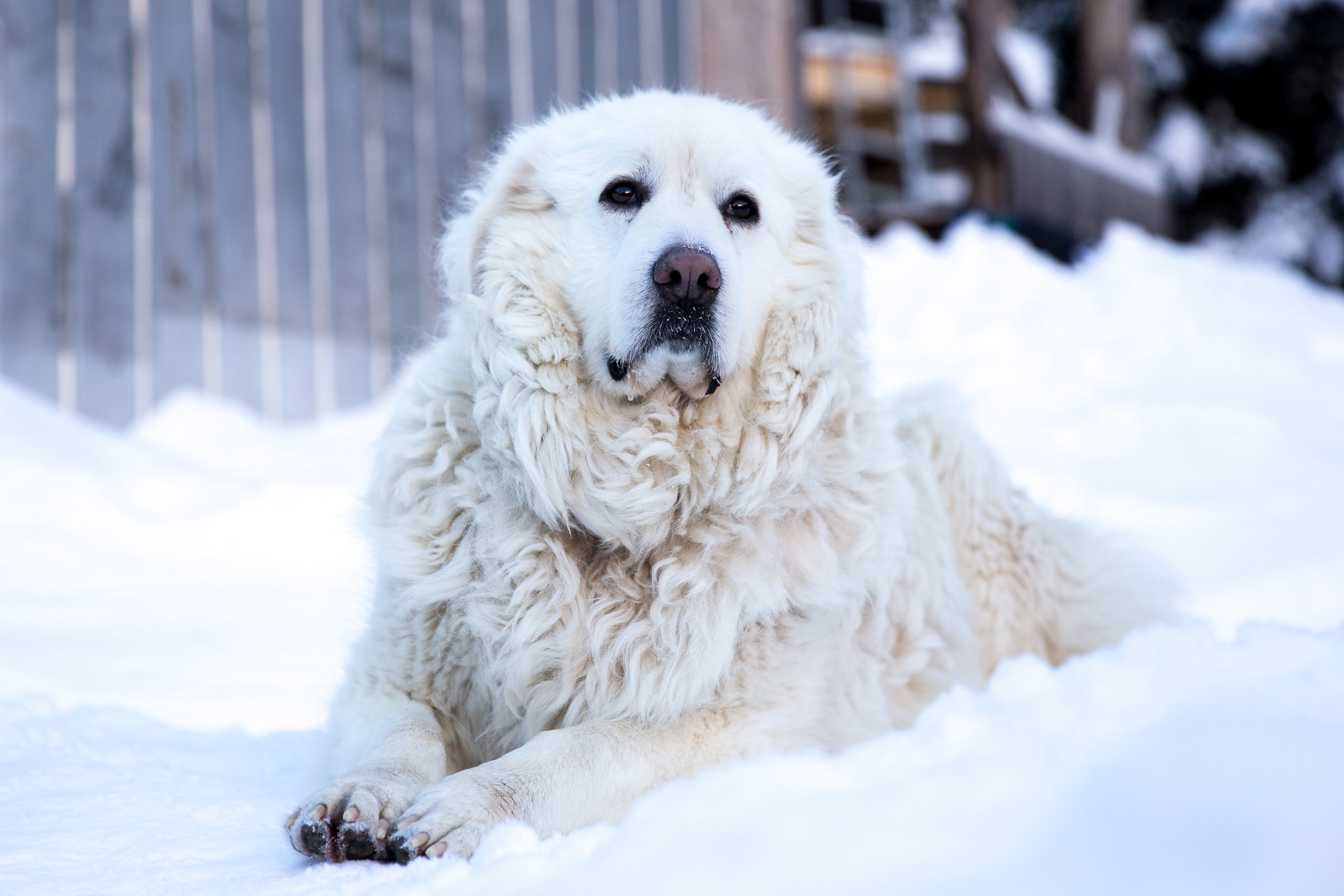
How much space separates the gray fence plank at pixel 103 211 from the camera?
4.34 meters

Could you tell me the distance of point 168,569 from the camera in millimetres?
3617

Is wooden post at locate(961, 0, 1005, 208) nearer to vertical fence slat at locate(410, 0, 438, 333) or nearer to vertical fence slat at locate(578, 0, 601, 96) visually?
vertical fence slat at locate(578, 0, 601, 96)

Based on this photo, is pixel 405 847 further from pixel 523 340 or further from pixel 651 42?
pixel 651 42

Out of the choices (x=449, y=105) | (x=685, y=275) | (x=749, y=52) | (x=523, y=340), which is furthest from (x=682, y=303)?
(x=749, y=52)

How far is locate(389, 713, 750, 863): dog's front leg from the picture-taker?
1.61 meters

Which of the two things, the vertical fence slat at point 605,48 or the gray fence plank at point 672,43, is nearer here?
the vertical fence slat at point 605,48

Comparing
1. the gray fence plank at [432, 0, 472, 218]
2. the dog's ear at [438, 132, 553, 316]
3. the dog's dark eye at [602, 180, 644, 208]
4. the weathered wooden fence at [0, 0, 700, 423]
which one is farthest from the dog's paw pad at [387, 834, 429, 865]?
the gray fence plank at [432, 0, 472, 218]

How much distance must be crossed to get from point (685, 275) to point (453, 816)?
107 cm

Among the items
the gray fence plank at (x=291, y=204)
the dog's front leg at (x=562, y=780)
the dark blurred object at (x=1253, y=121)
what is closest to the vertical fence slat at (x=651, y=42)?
the gray fence plank at (x=291, y=204)

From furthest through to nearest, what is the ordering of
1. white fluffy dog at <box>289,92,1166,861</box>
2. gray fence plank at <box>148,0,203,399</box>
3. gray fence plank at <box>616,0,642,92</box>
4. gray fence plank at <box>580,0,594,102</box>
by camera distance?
gray fence plank at <box>616,0,642,92</box> → gray fence plank at <box>580,0,594,102</box> → gray fence plank at <box>148,0,203,399</box> → white fluffy dog at <box>289,92,1166,861</box>

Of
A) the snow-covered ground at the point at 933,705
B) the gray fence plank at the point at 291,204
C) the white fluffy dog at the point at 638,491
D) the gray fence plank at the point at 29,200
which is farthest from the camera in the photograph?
the gray fence plank at the point at 291,204

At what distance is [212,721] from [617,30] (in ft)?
13.7

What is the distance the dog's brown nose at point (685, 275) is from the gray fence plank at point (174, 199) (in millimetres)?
3118

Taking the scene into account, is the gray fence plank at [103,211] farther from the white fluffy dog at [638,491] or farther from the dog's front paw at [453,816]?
the dog's front paw at [453,816]
